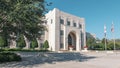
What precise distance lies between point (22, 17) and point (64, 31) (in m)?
45.6

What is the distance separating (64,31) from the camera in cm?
6262

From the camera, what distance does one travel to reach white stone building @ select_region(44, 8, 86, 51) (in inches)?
2361

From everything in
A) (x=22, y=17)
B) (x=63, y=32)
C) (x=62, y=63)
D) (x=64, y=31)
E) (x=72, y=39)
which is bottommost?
(x=62, y=63)

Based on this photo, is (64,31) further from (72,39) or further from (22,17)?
(22,17)

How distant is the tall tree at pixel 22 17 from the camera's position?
55.0 feet

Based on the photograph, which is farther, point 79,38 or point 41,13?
point 79,38

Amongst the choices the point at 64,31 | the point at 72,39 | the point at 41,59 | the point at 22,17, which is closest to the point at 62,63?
the point at 41,59

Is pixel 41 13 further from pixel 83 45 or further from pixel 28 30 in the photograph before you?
pixel 83 45

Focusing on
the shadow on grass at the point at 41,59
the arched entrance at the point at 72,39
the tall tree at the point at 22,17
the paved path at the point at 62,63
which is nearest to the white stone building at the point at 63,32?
the arched entrance at the point at 72,39

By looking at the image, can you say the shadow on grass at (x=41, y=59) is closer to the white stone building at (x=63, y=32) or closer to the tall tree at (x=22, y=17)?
the tall tree at (x=22, y=17)

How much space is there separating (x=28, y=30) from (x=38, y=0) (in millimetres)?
3098

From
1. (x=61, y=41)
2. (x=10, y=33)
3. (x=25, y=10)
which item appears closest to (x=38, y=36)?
(x=10, y=33)

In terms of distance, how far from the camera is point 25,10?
1708 centimetres

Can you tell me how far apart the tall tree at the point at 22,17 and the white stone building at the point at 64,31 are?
127 ft
